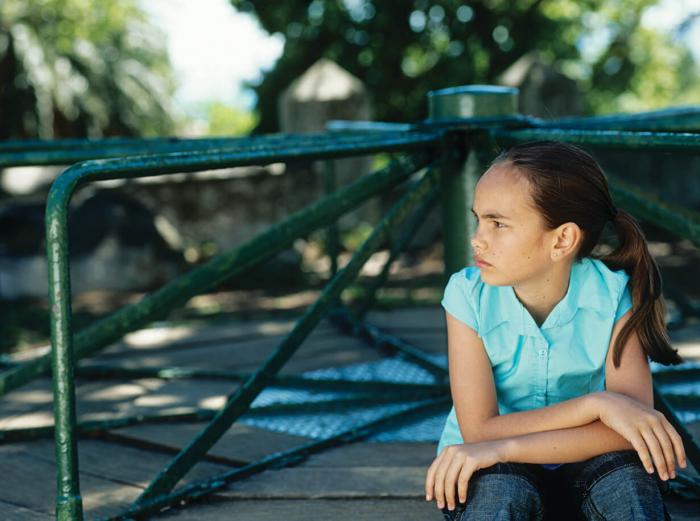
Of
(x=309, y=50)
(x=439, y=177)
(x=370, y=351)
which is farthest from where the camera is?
(x=309, y=50)

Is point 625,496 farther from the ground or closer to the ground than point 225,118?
closer to the ground

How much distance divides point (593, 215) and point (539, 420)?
0.35m

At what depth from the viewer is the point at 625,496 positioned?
136cm

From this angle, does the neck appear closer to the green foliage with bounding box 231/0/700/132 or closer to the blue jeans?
the blue jeans

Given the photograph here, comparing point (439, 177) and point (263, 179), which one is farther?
point (263, 179)

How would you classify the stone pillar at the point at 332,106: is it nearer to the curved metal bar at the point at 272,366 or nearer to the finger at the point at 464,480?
the curved metal bar at the point at 272,366

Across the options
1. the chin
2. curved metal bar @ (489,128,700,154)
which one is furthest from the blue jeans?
curved metal bar @ (489,128,700,154)

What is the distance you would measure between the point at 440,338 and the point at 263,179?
3061 millimetres

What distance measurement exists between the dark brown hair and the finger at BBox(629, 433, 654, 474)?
197mm

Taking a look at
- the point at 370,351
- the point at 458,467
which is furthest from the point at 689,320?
the point at 458,467

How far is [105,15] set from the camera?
20.2 m

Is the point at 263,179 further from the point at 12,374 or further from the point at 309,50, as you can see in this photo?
the point at 309,50

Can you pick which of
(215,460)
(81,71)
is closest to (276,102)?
(81,71)

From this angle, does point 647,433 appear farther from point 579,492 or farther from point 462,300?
point 462,300
